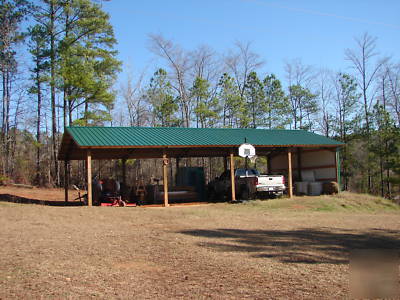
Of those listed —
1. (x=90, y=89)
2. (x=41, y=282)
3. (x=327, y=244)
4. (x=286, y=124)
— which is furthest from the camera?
(x=286, y=124)

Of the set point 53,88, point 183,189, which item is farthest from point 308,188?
point 53,88

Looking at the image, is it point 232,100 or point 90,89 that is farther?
point 232,100

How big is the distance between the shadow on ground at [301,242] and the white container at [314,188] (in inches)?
454

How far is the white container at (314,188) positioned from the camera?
22.1 meters

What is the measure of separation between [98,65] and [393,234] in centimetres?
2601

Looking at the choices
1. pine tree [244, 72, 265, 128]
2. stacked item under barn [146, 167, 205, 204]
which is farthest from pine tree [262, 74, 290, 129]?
stacked item under barn [146, 167, 205, 204]

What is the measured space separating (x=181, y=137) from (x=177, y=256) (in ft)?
41.2

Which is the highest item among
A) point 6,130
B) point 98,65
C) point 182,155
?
point 98,65

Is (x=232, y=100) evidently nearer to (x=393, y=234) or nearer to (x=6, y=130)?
(x=6, y=130)

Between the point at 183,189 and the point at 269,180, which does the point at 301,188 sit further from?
the point at 183,189

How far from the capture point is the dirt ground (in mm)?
5105

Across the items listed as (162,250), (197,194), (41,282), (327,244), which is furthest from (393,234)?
(197,194)

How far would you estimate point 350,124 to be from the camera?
37812 millimetres

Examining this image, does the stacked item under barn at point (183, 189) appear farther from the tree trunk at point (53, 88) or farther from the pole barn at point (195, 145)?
the tree trunk at point (53, 88)
